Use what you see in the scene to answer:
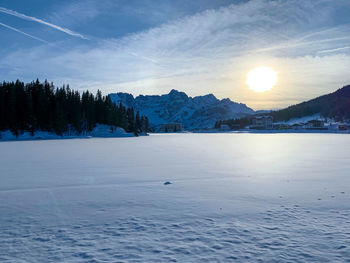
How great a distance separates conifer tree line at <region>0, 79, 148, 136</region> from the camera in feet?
234

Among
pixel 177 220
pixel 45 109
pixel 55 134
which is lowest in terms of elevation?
pixel 177 220

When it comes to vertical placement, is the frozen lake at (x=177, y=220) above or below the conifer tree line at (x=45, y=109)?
below

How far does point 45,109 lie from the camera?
7825 cm

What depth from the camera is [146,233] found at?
4996 millimetres

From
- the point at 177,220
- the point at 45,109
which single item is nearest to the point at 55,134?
the point at 45,109

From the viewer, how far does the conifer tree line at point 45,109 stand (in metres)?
71.4

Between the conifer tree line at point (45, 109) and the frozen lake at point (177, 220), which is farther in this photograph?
the conifer tree line at point (45, 109)

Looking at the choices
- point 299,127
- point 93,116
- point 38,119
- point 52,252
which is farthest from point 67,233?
point 299,127

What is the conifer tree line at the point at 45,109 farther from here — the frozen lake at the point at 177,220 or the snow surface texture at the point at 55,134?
the frozen lake at the point at 177,220

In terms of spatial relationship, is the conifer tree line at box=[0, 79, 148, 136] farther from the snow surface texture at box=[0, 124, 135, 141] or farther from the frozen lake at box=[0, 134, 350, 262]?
the frozen lake at box=[0, 134, 350, 262]

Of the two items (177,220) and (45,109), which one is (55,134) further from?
(177,220)

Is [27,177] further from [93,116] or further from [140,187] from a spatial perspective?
[93,116]

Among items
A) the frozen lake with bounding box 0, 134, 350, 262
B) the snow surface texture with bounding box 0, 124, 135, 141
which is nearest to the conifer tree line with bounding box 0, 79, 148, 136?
the snow surface texture with bounding box 0, 124, 135, 141

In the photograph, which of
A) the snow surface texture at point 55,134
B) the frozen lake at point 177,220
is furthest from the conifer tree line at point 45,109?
the frozen lake at point 177,220
